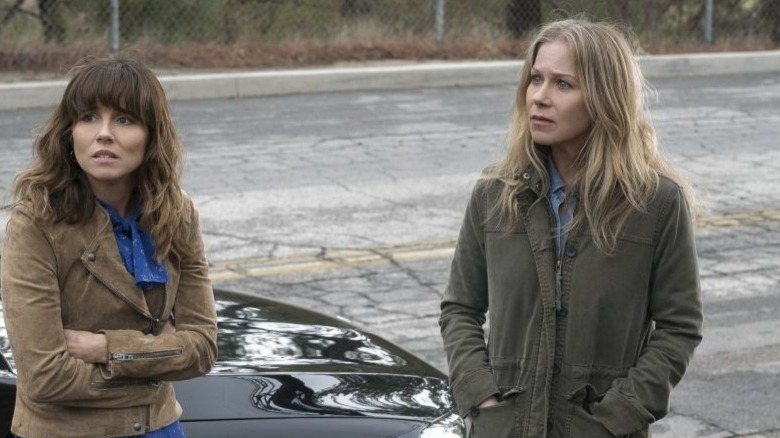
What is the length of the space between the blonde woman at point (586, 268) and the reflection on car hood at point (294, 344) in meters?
0.89

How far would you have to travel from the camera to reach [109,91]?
302cm

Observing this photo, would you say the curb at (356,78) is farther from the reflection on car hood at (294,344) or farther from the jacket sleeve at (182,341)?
the jacket sleeve at (182,341)

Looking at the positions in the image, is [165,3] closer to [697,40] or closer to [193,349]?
[697,40]

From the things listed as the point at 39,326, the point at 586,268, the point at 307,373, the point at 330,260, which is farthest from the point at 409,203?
the point at 39,326

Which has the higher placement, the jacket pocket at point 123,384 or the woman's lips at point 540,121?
the woman's lips at point 540,121

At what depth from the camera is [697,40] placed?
20.4 m

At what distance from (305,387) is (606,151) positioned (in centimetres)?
117

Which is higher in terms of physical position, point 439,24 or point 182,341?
point 182,341

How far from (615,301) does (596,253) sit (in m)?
0.11

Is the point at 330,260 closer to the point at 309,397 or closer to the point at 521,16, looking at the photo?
the point at 309,397

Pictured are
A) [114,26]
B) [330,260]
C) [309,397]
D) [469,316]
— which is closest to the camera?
[469,316]

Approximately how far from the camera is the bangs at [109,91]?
3029mm

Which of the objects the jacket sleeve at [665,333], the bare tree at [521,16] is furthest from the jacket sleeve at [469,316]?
the bare tree at [521,16]

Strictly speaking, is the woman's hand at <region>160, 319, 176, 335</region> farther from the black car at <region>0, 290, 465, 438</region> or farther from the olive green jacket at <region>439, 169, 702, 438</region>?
the olive green jacket at <region>439, 169, 702, 438</region>
